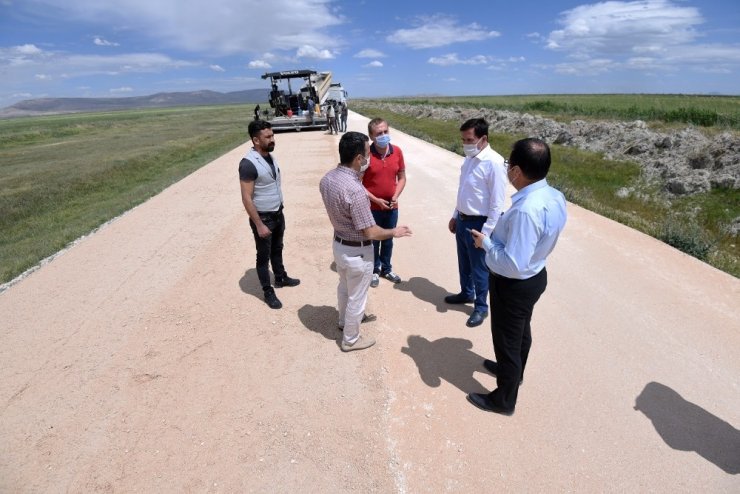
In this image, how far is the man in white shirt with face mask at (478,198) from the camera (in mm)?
3527

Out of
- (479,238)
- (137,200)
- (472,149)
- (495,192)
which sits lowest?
(137,200)

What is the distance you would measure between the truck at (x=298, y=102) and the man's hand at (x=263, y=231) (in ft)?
65.8

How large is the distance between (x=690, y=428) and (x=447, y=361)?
1718 mm

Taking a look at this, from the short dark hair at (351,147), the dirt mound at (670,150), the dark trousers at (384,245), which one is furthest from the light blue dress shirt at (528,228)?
the dirt mound at (670,150)

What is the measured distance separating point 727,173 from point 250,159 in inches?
478

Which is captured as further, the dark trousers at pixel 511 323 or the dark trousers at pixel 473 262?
the dark trousers at pixel 473 262

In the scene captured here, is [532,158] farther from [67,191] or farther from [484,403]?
[67,191]

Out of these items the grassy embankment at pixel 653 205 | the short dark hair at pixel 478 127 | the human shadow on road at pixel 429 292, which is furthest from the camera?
the grassy embankment at pixel 653 205

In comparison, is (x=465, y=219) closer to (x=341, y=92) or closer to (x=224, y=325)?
(x=224, y=325)

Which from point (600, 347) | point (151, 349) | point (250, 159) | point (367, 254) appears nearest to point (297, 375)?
point (367, 254)

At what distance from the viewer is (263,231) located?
412 centimetres

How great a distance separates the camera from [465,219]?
3.86m

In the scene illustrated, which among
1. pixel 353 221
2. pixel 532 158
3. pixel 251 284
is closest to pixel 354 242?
pixel 353 221

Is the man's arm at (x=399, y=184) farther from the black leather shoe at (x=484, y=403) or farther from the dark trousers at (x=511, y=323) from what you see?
the black leather shoe at (x=484, y=403)
